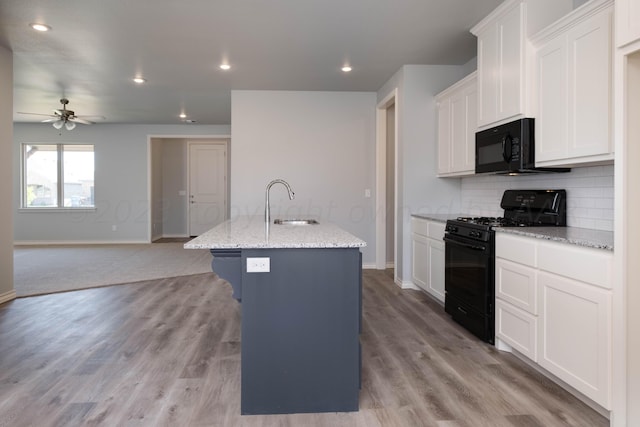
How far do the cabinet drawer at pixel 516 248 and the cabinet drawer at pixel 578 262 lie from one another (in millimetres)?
75

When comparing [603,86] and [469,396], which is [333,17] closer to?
[603,86]

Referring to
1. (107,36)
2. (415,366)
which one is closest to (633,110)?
(415,366)

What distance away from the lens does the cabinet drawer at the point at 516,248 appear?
8.01 feet

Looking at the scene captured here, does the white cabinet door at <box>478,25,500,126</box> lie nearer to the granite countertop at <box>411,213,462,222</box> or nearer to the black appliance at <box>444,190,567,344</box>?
the black appliance at <box>444,190,567,344</box>

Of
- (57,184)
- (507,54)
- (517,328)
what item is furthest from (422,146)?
(57,184)

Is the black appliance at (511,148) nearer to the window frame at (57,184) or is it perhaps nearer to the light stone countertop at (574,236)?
the light stone countertop at (574,236)

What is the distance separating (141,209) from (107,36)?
5.51 metres

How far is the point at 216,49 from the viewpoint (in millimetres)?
4094

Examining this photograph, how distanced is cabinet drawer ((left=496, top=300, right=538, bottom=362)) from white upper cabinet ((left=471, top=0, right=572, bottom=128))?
135 centimetres

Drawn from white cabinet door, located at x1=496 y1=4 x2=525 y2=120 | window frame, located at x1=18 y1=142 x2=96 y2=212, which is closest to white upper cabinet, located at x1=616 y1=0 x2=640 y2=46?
white cabinet door, located at x1=496 y1=4 x2=525 y2=120

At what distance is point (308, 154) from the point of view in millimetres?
5828

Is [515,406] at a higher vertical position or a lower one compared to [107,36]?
lower

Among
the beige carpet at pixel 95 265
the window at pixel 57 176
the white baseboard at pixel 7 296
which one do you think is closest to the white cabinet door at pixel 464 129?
the beige carpet at pixel 95 265

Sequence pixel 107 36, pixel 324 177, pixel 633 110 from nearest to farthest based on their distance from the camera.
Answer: pixel 633 110
pixel 107 36
pixel 324 177
